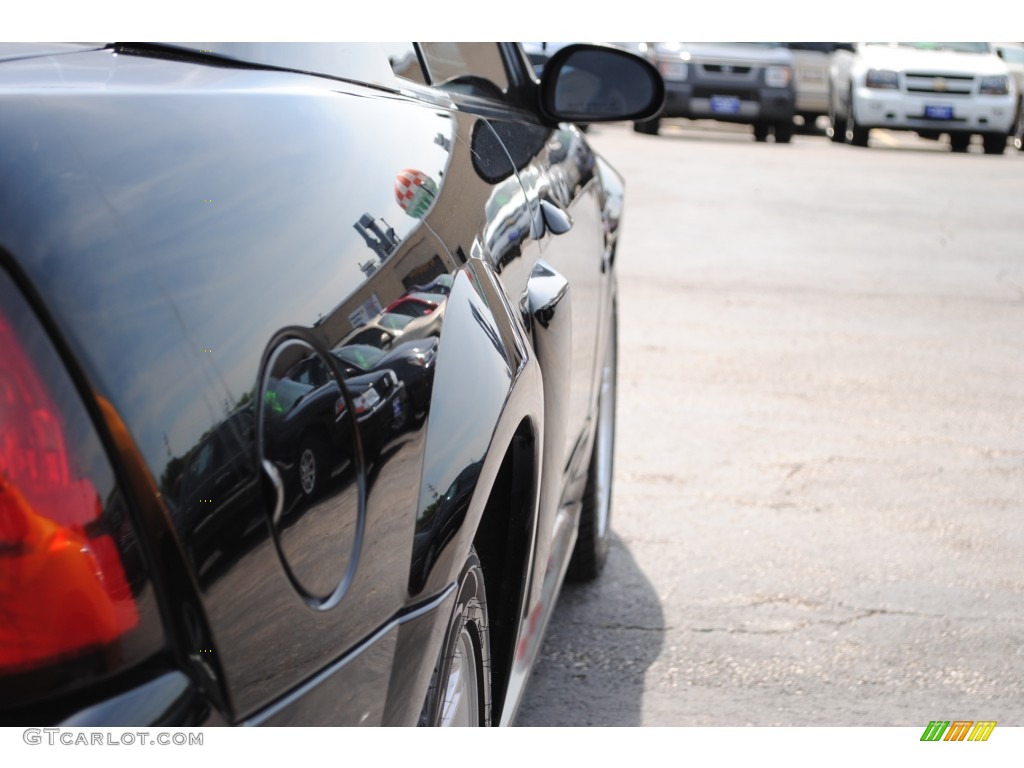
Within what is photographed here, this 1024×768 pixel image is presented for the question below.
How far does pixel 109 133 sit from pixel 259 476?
339 millimetres

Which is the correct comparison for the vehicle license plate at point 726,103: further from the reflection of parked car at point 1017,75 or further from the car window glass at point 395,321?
the car window glass at point 395,321

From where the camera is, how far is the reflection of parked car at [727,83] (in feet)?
57.7

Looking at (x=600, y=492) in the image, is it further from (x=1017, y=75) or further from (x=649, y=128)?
(x=1017, y=75)

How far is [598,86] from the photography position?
3.18m

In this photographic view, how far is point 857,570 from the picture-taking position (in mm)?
4012

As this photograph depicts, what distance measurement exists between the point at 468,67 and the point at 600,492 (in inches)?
52.4

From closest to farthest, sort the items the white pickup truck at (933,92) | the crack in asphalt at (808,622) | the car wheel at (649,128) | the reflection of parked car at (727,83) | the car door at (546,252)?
the car door at (546,252) → the crack in asphalt at (808,622) → the white pickup truck at (933,92) → the reflection of parked car at (727,83) → the car wheel at (649,128)

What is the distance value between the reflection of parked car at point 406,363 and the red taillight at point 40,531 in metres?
0.35

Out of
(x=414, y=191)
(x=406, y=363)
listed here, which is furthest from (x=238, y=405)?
(x=414, y=191)

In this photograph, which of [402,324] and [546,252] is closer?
[402,324]

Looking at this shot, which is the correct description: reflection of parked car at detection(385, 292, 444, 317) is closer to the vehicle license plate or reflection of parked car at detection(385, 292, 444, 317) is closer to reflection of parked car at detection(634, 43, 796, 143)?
reflection of parked car at detection(634, 43, 796, 143)

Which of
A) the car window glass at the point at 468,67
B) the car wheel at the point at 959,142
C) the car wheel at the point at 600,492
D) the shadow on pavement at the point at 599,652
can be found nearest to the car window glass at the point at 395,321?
the car window glass at the point at 468,67

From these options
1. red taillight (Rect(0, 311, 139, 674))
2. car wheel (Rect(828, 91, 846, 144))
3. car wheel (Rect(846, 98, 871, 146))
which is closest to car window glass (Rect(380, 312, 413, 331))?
red taillight (Rect(0, 311, 139, 674))
